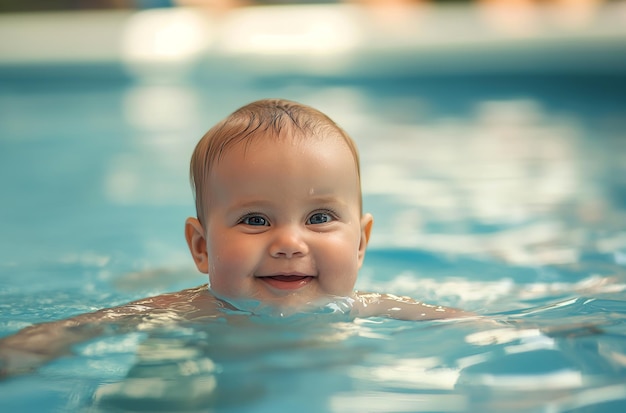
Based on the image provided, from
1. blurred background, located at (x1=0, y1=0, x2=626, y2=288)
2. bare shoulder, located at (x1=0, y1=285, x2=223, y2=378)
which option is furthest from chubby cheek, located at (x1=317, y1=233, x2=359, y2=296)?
blurred background, located at (x1=0, y1=0, x2=626, y2=288)

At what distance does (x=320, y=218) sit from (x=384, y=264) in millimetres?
828

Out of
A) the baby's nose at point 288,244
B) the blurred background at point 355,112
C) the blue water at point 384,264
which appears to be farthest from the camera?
the blurred background at point 355,112

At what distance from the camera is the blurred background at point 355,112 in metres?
2.68

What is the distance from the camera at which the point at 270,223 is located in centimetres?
156

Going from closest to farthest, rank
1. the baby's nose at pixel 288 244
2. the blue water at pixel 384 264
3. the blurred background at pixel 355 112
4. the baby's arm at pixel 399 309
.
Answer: the blue water at pixel 384 264
the baby's nose at pixel 288 244
the baby's arm at pixel 399 309
the blurred background at pixel 355 112

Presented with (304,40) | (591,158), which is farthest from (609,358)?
(304,40)

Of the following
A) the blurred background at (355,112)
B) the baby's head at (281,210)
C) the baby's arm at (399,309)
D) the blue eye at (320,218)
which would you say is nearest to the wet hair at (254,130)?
the baby's head at (281,210)

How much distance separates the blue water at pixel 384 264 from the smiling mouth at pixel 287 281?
79mm

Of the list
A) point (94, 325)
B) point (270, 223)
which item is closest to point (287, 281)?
point (270, 223)

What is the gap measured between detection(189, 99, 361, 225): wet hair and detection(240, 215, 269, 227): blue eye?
0.10 meters

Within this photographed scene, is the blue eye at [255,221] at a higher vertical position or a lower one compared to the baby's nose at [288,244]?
higher

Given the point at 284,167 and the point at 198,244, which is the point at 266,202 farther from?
the point at 198,244

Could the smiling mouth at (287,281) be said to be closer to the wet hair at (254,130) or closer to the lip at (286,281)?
the lip at (286,281)

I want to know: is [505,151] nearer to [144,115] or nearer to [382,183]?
[382,183]
